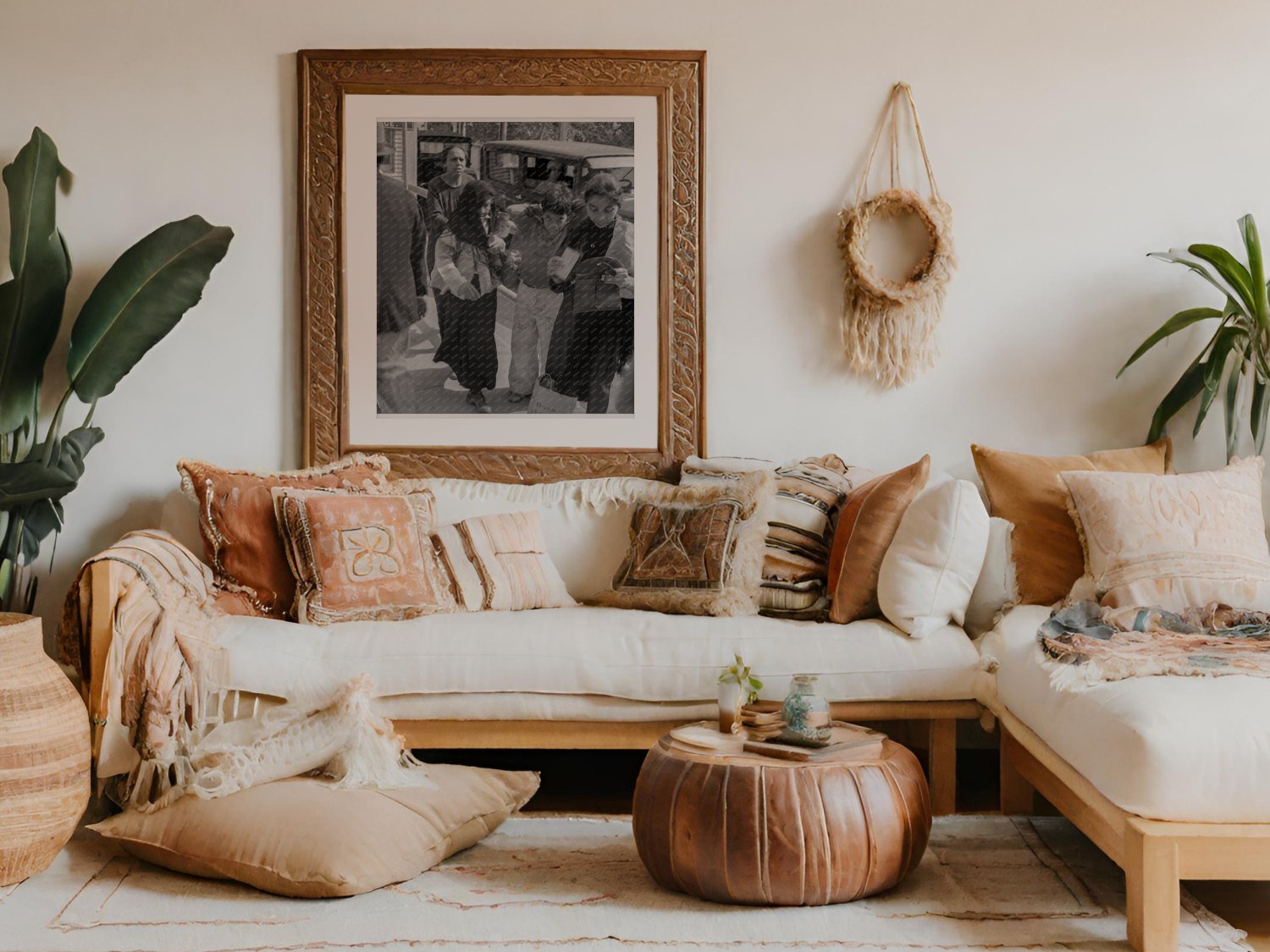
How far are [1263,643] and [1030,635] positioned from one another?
516mm

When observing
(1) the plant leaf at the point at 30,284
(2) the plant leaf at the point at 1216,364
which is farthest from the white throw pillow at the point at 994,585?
(1) the plant leaf at the point at 30,284

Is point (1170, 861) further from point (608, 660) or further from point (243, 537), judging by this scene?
point (243, 537)

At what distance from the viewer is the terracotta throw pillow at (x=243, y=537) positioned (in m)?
3.27

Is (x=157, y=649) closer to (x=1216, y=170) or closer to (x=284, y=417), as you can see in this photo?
(x=284, y=417)

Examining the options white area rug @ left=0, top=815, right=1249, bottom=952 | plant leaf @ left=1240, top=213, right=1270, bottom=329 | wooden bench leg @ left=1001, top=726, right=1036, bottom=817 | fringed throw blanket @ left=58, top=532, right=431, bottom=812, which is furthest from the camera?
plant leaf @ left=1240, top=213, right=1270, bottom=329

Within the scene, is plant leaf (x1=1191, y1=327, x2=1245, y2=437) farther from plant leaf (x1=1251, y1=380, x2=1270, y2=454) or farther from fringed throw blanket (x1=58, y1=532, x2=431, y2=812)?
fringed throw blanket (x1=58, y1=532, x2=431, y2=812)

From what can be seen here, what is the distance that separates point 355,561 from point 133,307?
3.53 ft

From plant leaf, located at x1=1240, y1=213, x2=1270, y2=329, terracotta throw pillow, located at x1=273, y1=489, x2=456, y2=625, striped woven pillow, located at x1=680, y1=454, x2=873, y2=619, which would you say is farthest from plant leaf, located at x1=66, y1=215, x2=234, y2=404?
plant leaf, located at x1=1240, y1=213, x2=1270, y2=329

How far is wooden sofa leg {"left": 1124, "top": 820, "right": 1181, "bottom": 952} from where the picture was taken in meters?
1.97

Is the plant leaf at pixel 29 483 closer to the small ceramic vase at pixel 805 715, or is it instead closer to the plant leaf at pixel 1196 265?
the small ceramic vase at pixel 805 715

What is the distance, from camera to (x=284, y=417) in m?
3.76

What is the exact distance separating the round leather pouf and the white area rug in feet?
0.17

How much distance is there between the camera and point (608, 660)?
288 cm

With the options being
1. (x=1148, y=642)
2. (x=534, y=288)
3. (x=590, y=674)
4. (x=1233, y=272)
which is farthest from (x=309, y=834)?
(x=1233, y=272)
